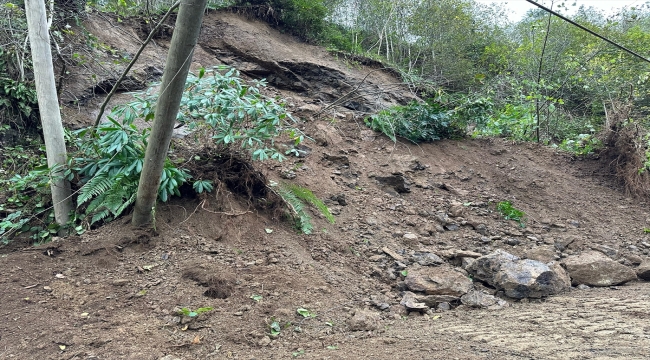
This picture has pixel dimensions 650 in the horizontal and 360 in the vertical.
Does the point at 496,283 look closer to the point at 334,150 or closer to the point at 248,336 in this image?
the point at 248,336

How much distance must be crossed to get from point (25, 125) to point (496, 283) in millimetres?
6081

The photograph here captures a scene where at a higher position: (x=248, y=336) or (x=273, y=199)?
(x=273, y=199)

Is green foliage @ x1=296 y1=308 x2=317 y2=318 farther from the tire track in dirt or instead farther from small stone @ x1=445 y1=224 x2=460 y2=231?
small stone @ x1=445 y1=224 x2=460 y2=231

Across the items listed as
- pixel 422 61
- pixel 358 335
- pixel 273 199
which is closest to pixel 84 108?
pixel 273 199

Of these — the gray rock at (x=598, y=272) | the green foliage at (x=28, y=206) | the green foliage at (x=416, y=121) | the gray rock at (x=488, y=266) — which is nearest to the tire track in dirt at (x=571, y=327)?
the gray rock at (x=598, y=272)

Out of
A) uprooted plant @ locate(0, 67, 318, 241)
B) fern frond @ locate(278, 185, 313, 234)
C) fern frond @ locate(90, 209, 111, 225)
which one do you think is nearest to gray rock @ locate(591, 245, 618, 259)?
fern frond @ locate(278, 185, 313, 234)

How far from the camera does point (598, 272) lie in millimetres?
4531

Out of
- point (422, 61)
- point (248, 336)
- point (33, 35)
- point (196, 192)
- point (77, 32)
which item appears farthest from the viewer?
point (422, 61)

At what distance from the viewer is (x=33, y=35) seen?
13.1 feet

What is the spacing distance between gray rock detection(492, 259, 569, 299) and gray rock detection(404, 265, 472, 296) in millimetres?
343

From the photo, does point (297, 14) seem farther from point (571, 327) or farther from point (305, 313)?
point (571, 327)

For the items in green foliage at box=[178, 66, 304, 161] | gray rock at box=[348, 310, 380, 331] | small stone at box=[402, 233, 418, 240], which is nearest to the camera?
gray rock at box=[348, 310, 380, 331]

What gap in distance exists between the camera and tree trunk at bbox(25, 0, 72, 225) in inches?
158

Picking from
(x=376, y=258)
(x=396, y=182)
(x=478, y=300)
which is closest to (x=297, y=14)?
(x=396, y=182)
